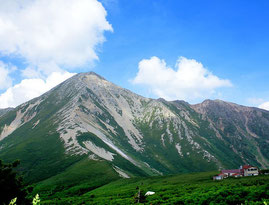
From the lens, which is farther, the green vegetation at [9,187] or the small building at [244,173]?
the small building at [244,173]

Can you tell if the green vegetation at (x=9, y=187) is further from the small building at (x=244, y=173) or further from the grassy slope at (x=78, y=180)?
the small building at (x=244, y=173)

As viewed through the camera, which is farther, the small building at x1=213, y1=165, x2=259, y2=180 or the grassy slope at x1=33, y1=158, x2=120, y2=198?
the grassy slope at x1=33, y1=158, x2=120, y2=198

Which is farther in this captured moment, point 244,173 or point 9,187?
point 244,173

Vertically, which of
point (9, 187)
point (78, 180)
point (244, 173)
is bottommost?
point (244, 173)

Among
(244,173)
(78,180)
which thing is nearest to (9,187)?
(244,173)

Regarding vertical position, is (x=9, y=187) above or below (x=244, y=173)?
above

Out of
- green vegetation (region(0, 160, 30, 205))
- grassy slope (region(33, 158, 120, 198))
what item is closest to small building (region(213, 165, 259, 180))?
grassy slope (region(33, 158, 120, 198))

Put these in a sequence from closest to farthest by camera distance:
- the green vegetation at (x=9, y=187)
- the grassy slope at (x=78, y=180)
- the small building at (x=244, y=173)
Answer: the green vegetation at (x=9, y=187) → the small building at (x=244, y=173) → the grassy slope at (x=78, y=180)

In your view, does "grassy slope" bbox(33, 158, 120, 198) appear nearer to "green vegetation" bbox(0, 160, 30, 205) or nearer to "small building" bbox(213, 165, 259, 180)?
"small building" bbox(213, 165, 259, 180)

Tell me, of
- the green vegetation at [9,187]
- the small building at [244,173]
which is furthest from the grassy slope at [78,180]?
the green vegetation at [9,187]

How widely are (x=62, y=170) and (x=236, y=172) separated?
430ft

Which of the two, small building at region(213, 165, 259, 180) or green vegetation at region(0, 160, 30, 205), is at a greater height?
green vegetation at region(0, 160, 30, 205)

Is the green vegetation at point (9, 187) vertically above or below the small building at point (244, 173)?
above

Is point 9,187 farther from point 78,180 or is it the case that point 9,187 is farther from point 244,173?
point 78,180
